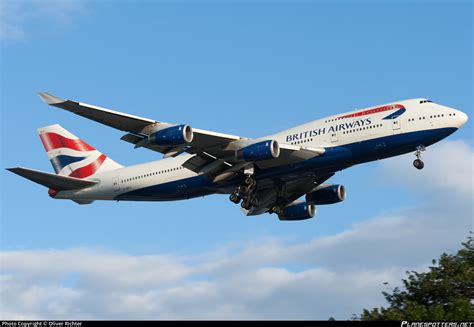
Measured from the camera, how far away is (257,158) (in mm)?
50625

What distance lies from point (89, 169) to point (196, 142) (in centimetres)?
1295

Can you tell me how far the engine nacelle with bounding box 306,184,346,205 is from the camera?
6016cm

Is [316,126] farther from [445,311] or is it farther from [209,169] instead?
[445,311]

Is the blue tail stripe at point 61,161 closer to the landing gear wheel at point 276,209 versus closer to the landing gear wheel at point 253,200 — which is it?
the landing gear wheel at point 276,209

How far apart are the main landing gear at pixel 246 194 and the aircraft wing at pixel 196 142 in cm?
107

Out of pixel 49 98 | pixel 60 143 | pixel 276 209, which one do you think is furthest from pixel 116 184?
pixel 49 98

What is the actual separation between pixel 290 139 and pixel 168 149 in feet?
25.3

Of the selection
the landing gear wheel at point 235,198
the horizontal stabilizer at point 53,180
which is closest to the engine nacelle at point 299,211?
the landing gear wheel at point 235,198

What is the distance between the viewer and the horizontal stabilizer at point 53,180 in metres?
54.9

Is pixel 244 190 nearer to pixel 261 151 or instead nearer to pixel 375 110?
pixel 261 151

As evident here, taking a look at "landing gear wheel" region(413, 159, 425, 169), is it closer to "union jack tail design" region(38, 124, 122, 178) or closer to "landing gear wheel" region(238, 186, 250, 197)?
"landing gear wheel" region(238, 186, 250, 197)

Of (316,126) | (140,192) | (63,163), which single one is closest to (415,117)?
(316,126)

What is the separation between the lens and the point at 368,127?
5097cm

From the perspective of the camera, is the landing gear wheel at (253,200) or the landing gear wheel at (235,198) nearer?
the landing gear wheel at (235,198)
